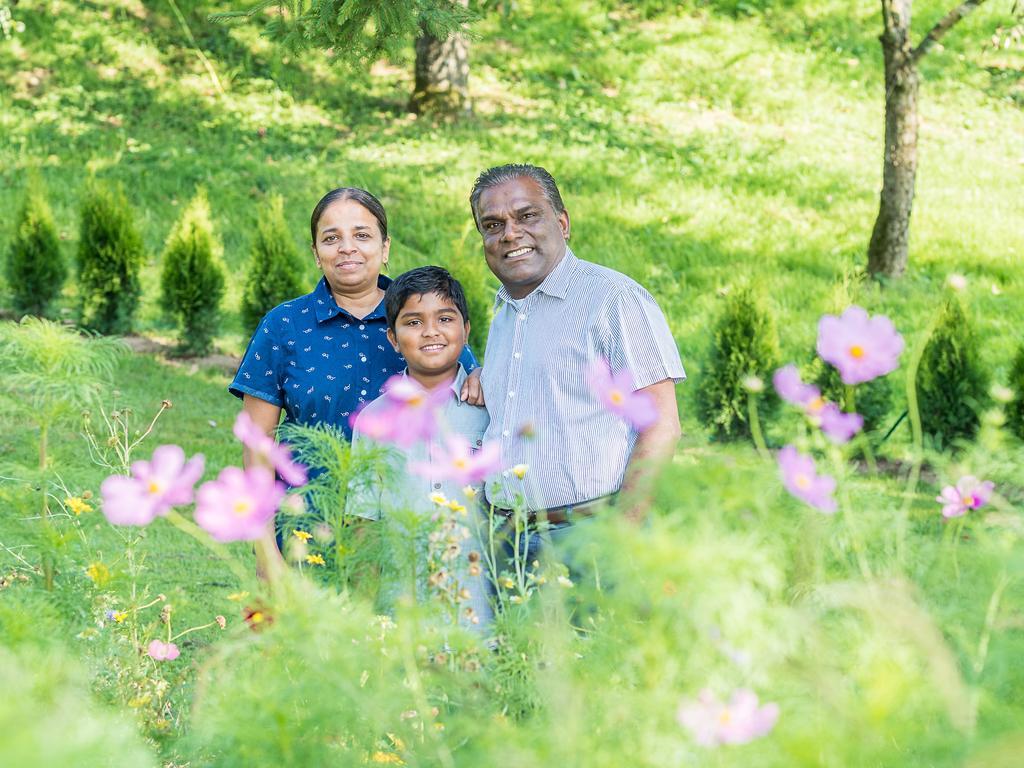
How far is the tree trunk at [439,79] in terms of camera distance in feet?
41.7

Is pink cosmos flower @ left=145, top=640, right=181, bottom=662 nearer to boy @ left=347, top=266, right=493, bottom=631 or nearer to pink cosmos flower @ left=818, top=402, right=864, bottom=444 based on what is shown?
boy @ left=347, top=266, right=493, bottom=631

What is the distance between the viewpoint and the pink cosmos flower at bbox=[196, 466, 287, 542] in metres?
1.26

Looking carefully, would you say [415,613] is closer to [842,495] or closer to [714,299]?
[842,495]

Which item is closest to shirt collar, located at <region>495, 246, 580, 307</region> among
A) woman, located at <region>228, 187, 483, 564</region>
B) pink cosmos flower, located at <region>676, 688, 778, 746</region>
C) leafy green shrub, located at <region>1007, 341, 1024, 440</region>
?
woman, located at <region>228, 187, 483, 564</region>

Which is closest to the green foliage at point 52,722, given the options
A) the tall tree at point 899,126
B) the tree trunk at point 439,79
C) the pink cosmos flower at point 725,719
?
the pink cosmos flower at point 725,719

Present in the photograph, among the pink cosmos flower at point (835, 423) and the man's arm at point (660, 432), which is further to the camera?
the man's arm at point (660, 432)

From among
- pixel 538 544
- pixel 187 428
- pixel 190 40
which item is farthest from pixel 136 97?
pixel 538 544

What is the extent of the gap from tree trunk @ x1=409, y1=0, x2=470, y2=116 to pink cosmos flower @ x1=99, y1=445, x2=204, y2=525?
11757 millimetres

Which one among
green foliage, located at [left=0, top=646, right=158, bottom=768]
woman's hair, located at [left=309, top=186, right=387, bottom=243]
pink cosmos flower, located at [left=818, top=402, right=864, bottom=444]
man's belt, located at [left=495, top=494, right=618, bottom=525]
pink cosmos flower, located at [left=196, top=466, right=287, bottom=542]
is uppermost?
woman's hair, located at [left=309, top=186, right=387, bottom=243]

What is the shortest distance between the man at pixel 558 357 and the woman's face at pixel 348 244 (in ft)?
1.17

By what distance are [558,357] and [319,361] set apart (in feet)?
2.20

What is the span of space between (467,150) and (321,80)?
2.94 meters

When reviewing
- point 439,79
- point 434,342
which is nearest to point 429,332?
point 434,342

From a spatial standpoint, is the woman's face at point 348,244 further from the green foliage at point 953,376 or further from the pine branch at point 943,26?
the pine branch at point 943,26
